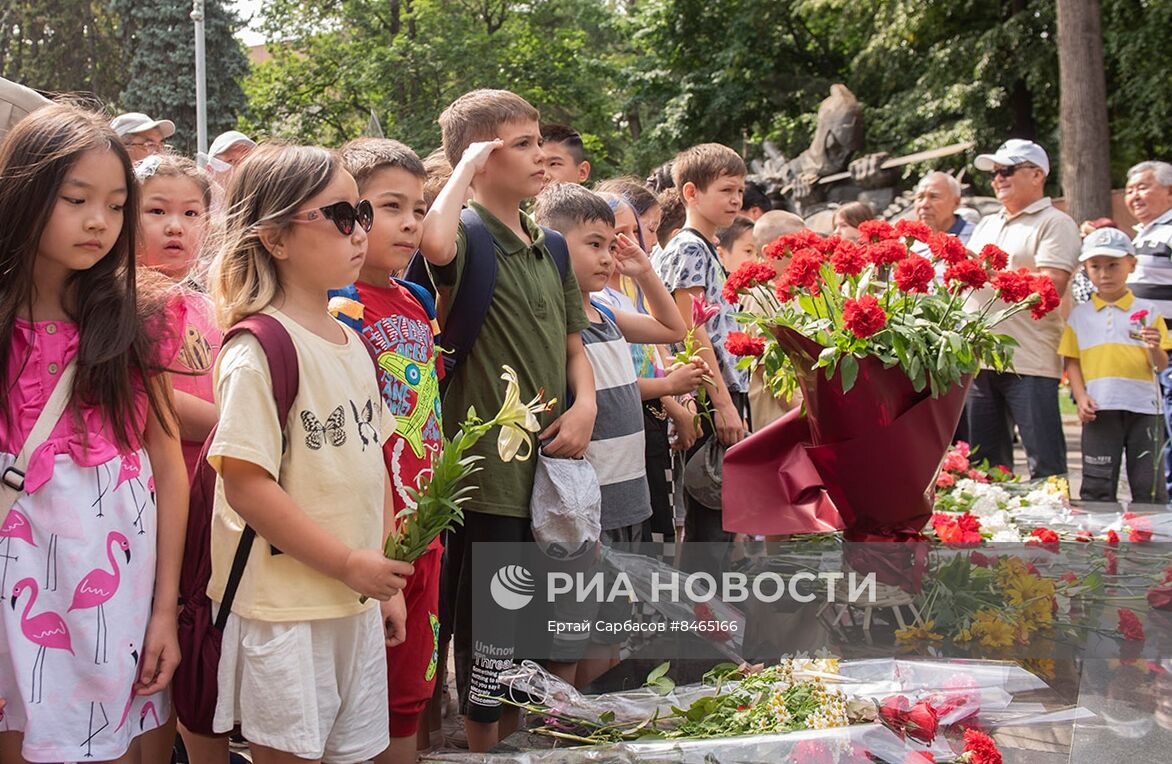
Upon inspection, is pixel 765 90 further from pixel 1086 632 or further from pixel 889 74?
pixel 1086 632

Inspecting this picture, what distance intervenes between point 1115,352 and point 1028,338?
465mm

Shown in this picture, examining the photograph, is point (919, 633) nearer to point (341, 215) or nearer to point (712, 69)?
point (341, 215)

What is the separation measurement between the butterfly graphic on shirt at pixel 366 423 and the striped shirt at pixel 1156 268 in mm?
5615

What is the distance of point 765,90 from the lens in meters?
31.0

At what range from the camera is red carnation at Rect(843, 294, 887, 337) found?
9.90 feet

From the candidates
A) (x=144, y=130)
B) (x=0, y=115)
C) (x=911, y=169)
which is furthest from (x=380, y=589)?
(x=911, y=169)

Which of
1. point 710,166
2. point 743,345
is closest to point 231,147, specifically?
point 710,166

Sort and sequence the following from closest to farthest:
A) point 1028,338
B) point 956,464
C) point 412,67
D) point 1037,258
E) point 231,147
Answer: point 956,464 → point 231,147 → point 1028,338 → point 1037,258 → point 412,67

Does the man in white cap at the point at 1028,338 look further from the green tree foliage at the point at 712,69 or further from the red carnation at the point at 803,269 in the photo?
the green tree foliage at the point at 712,69

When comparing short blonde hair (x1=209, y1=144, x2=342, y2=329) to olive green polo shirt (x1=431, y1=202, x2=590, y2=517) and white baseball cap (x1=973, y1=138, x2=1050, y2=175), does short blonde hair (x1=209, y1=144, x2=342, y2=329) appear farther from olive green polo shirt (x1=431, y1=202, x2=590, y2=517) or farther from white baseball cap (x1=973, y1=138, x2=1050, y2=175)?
white baseball cap (x1=973, y1=138, x2=1050, y2=175)

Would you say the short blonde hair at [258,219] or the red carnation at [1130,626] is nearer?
the short blonde hair at [258,219]

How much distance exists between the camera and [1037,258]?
6.55 meters

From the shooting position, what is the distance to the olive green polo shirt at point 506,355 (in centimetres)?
315

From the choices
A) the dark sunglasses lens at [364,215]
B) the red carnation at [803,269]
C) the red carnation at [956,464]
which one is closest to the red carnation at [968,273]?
the red carnation at [803,269]
